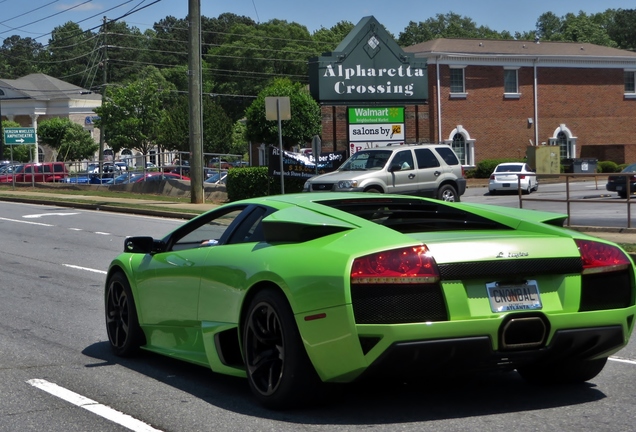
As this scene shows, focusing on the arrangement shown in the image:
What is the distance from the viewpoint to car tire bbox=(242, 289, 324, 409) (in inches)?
219

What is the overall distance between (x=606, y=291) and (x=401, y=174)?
19.4m

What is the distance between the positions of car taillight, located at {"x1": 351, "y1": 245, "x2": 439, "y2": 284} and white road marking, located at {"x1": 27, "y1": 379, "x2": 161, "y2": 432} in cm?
154

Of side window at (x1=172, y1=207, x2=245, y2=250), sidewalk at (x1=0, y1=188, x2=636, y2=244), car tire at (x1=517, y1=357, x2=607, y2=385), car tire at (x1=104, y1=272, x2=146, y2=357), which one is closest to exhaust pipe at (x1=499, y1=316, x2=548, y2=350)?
car tire at (x1=517, y1=357, x2=607, y2=385)

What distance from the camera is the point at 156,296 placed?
7.24m

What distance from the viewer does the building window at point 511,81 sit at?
180 feet

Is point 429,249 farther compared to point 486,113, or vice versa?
point 486,113

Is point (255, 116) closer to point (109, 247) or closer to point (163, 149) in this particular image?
point (163, 149)

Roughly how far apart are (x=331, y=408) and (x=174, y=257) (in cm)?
189

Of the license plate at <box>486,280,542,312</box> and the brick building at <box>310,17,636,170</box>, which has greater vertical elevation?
the brick building at <box>310,17,636,170</box>

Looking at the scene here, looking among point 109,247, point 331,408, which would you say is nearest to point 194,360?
point 331,408

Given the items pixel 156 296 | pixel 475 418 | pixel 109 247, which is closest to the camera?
pixel 475 418

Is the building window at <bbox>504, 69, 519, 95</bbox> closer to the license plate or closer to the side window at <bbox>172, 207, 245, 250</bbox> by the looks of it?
the side window at <bbox>172, 207, 245, 250</bbox>

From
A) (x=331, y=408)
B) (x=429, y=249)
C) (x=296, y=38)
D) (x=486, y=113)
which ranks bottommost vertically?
(x=331, y=408)

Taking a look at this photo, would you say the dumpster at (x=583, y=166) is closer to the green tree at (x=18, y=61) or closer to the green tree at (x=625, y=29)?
the green tree at (x=625, y=29)
